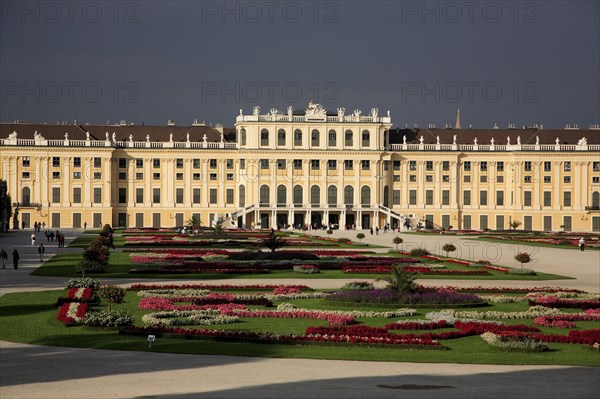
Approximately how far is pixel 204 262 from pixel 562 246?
92.1ft

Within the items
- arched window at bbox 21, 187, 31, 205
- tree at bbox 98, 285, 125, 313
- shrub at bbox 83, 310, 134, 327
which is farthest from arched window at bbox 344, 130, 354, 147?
shrub at bbox 83, 310, 134, 327

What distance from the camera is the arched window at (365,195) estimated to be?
334ft

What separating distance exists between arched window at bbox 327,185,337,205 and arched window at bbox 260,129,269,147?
24.1 feet

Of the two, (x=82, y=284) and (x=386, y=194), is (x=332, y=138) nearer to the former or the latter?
(x=386, y=194)

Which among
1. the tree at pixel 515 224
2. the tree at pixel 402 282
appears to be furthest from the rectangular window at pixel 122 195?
the tree at pixel 402 282

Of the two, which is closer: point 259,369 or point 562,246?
point 259,369

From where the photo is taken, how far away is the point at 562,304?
1136 inches

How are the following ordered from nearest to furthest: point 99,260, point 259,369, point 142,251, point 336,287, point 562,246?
point 259,369
point 336,287
point 99,260
point 142,251
point 562,246

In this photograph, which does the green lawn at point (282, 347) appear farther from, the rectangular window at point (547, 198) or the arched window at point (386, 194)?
the rectangular window at point (547, 198)

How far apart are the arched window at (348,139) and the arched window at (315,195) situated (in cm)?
514

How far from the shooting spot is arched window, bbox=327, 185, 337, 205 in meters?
102

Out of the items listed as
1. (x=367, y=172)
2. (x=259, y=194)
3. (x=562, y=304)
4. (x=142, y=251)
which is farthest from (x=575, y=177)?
(x=562, y=304)

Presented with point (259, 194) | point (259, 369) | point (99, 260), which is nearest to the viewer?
point (259, 369)

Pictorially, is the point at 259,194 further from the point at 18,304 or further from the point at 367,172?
the point at 18,304
